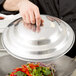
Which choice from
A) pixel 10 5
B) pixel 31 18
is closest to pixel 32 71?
pixel 31 18

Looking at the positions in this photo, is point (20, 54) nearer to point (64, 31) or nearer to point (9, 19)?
point (64, 31)

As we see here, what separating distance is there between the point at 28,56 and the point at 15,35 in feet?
0.33

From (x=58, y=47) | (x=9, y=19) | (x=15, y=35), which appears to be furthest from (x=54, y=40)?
(x=9, y=19)

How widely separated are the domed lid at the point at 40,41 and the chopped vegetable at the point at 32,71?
32 cm

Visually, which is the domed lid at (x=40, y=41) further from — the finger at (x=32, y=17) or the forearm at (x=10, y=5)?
the forearm at (x=10, y=5)

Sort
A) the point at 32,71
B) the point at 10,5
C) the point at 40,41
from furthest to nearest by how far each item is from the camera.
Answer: the point at 10,5 < the point at 32,71 < the point at 40,41

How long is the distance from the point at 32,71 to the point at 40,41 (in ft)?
1.20

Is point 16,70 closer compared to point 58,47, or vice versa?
point 58,47

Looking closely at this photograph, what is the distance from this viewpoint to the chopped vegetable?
807 mm

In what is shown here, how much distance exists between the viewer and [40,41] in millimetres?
505

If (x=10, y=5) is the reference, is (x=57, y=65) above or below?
below

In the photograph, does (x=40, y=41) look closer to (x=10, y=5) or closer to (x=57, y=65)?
(x=57, y=65)

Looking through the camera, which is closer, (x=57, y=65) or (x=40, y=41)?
(x=40, y=41)

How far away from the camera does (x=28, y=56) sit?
1.57 ft
